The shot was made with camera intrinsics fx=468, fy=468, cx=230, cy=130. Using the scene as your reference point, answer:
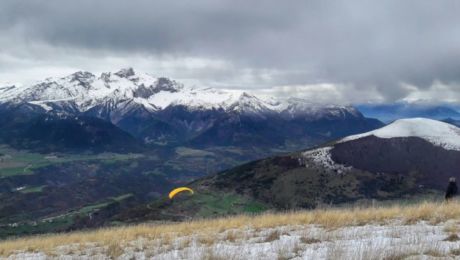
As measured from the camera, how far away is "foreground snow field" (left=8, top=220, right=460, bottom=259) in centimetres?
1113

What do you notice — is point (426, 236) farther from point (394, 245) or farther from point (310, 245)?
point (310, 245)

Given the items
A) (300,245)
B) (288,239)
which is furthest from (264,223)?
(300,245)

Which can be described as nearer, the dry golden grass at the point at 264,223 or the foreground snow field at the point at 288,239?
the foreground snow field at the point at 288,239

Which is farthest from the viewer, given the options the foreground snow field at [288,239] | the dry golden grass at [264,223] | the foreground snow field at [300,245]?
the dry golden grass at [264,223]

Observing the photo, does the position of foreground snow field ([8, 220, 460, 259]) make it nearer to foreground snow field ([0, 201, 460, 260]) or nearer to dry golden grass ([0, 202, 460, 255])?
foreground snow field ([0, 201, 460, 260])

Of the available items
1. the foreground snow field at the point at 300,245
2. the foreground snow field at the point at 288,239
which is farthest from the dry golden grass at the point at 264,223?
the foreground snow field at the point at 300,245

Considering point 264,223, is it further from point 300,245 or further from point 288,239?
point 300,245

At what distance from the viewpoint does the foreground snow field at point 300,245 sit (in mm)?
11133

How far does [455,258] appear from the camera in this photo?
10.4 m

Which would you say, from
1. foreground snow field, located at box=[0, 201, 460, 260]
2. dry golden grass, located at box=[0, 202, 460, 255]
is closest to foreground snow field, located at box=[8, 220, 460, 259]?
foreground snow field, located at box=[0, 201, 460, 260]

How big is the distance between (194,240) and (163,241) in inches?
43.3

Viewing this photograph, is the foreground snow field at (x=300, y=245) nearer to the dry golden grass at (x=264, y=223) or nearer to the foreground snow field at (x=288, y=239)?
the foreground snow field at (x=288, y=239)

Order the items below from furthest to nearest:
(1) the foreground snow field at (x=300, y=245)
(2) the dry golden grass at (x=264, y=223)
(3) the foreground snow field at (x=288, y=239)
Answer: (2) the dry golden grass at (x=264, y=223)
(3) the foreground snow field at (x=288, y=239)
(1) the foreground snow field at (x=300, y=245)

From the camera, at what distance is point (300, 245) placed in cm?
1299
